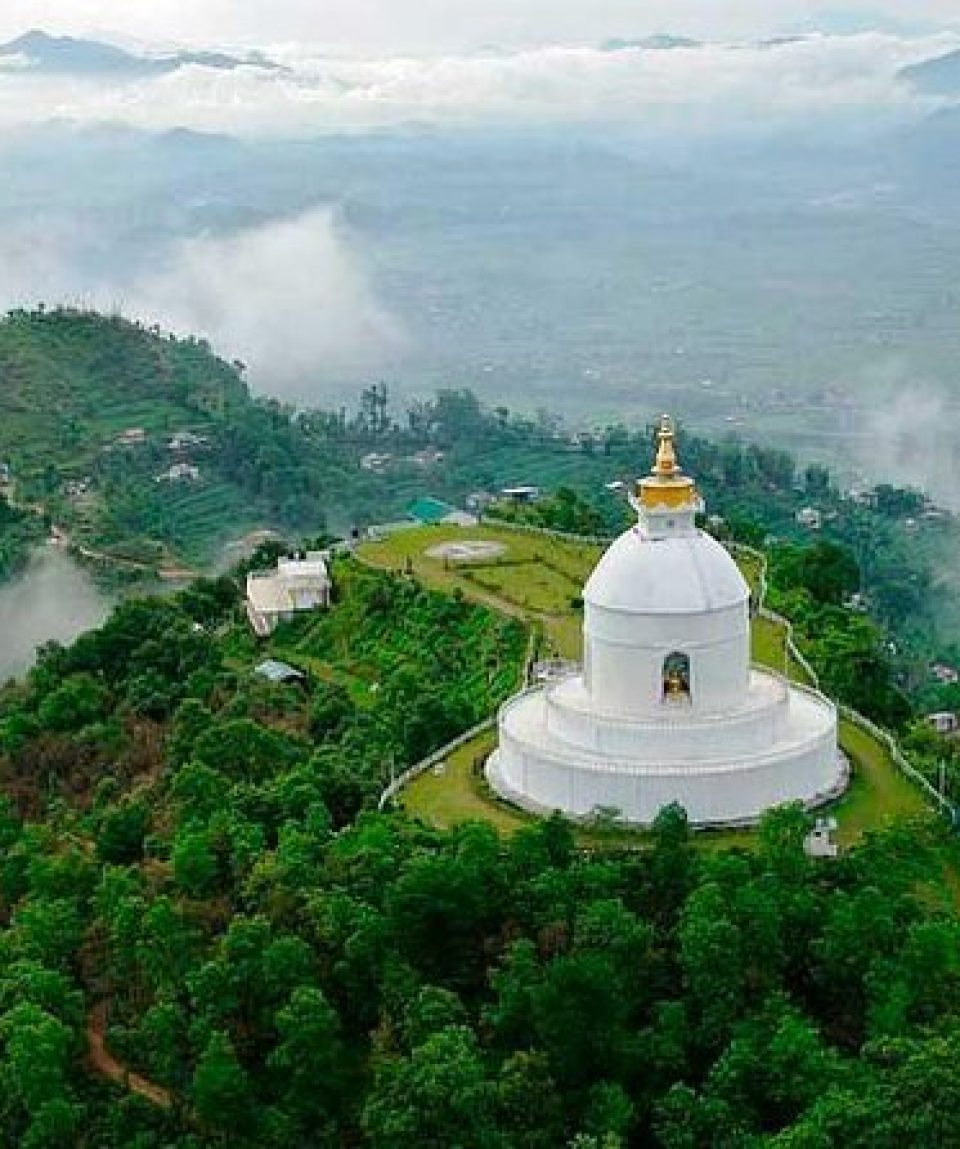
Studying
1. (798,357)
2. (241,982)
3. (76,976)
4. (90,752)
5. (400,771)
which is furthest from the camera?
(798,357)

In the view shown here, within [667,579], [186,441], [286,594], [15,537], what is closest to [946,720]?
[286,594]

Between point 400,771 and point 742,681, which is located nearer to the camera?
point 742,681

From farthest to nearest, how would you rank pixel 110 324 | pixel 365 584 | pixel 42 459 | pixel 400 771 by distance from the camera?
pixel 110 324 → pixel 42 459 → pixel 365 584 → pixel 400 771

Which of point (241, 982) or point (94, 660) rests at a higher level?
point (241, 982)

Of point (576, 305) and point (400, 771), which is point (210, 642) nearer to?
point (400, 771)

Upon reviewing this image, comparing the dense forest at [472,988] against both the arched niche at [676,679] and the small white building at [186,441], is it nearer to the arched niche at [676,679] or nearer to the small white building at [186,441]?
the arched niche at [676,679]

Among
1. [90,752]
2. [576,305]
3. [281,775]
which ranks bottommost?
[576,305]

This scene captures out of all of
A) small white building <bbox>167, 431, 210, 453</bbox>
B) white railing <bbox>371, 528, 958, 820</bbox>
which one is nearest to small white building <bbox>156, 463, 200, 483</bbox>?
small white building <bbox>167, 431, 210, 453</bbox>

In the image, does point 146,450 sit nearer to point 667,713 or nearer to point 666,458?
point 666,458

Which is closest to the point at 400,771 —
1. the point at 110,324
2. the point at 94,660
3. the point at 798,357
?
the point at 94,660
